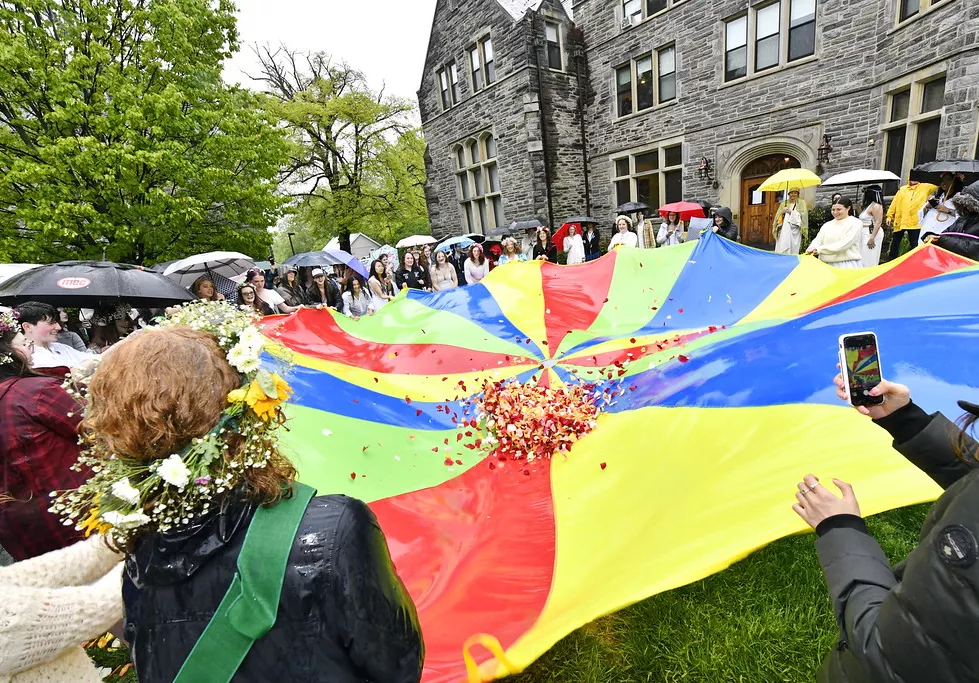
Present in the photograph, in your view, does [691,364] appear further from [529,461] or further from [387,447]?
[387,447]

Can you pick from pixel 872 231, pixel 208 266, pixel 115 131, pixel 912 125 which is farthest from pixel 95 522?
pixel 912 125

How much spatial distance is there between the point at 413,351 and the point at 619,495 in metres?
2.42

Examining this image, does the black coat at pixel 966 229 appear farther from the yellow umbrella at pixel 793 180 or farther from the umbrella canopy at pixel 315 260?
the umbrella canopy at pixel 315 260

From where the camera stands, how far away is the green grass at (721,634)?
2041mm

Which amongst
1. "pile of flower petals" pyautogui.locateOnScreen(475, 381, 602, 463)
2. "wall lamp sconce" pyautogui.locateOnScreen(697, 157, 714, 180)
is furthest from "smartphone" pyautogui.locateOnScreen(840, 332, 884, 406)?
A: "wall lamp sconce" pyautogui.locateOnScreen(697, 157, 714, 180)

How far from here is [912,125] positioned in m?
8.70

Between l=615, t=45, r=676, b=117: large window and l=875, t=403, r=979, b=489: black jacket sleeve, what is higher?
l=615, t=45, r=676, b=117: large window

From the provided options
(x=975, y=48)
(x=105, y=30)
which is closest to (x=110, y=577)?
(x=105, y=30)

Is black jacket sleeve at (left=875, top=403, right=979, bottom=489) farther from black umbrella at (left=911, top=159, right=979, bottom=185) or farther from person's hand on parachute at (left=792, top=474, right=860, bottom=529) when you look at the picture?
black umbrella at (left=911, top=159, right=979, bottom=185)

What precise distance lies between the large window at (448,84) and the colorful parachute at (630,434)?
1490 centimetres

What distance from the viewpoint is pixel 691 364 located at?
9.75 feet

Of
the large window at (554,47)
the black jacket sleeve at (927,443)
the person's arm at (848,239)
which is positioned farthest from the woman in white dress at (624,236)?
the large window at (554,47)

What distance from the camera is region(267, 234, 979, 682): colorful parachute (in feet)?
5.83

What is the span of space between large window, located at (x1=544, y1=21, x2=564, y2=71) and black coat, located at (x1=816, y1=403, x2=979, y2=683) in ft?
51.0
